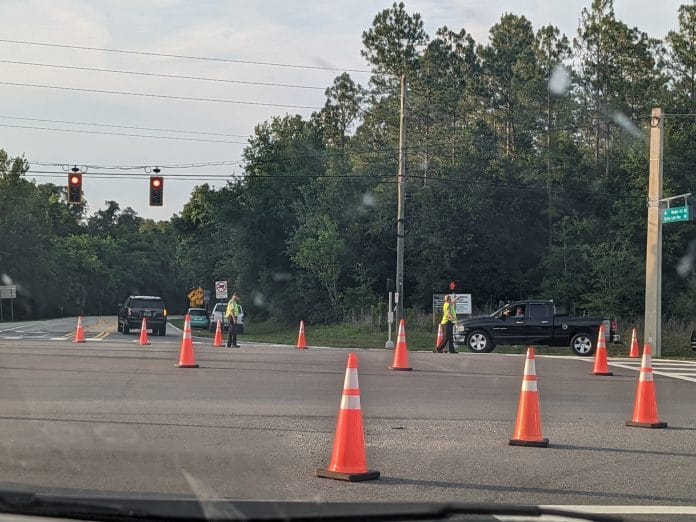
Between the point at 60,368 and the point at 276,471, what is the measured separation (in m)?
11.4

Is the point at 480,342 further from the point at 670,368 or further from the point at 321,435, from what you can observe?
the point at 321,435

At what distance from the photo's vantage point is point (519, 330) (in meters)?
29.8

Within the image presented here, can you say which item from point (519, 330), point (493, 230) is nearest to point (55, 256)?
point (493, 230)

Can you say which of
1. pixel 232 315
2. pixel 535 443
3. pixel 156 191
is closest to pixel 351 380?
pixel 535 443

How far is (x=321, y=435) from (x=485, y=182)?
43.9 meters

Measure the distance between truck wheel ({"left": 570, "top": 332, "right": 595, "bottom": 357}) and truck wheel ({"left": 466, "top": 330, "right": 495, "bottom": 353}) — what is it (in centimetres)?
245

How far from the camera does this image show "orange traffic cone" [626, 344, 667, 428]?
11.9 metres

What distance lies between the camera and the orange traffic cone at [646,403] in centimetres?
1186

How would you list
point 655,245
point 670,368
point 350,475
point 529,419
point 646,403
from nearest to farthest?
point 350,475 < point 529,419 < point 646,403 < point 670,368 < point 655,245

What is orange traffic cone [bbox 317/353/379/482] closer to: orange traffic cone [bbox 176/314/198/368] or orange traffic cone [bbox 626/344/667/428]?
orange traffic cone [bbox 626/344/667/428]

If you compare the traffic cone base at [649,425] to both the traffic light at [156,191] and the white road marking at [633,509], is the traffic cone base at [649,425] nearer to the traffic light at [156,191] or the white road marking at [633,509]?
the white road marking at [633,509]

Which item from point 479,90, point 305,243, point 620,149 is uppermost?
point 479,90

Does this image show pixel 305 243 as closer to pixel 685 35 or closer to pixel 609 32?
pixel 609 32

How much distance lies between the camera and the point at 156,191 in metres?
34.0
